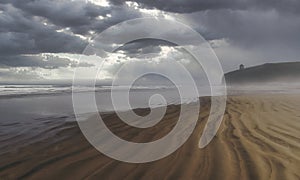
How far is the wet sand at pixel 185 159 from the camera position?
5.43 meters

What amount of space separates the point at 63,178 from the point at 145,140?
11.0 ft

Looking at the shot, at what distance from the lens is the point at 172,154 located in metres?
6.73

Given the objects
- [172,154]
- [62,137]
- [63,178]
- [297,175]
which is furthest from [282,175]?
[62,137]

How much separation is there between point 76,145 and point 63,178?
107 inches

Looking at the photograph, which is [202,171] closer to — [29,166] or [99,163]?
[99,163]

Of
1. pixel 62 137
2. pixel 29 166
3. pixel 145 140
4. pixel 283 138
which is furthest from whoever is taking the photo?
pixel 62 137

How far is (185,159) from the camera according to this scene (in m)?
6.30

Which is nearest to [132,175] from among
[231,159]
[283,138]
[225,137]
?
[231,159]

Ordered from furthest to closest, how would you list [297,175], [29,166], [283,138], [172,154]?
[283,138] → [172,154] → [29,166] → [297,175]

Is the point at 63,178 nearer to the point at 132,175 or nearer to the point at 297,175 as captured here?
the point at 132,175

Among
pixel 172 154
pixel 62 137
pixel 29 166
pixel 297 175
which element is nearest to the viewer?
pixel 297 175

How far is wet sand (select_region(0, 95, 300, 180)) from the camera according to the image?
5.43 metres

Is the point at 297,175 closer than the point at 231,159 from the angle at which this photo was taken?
Yes

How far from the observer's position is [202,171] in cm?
552
